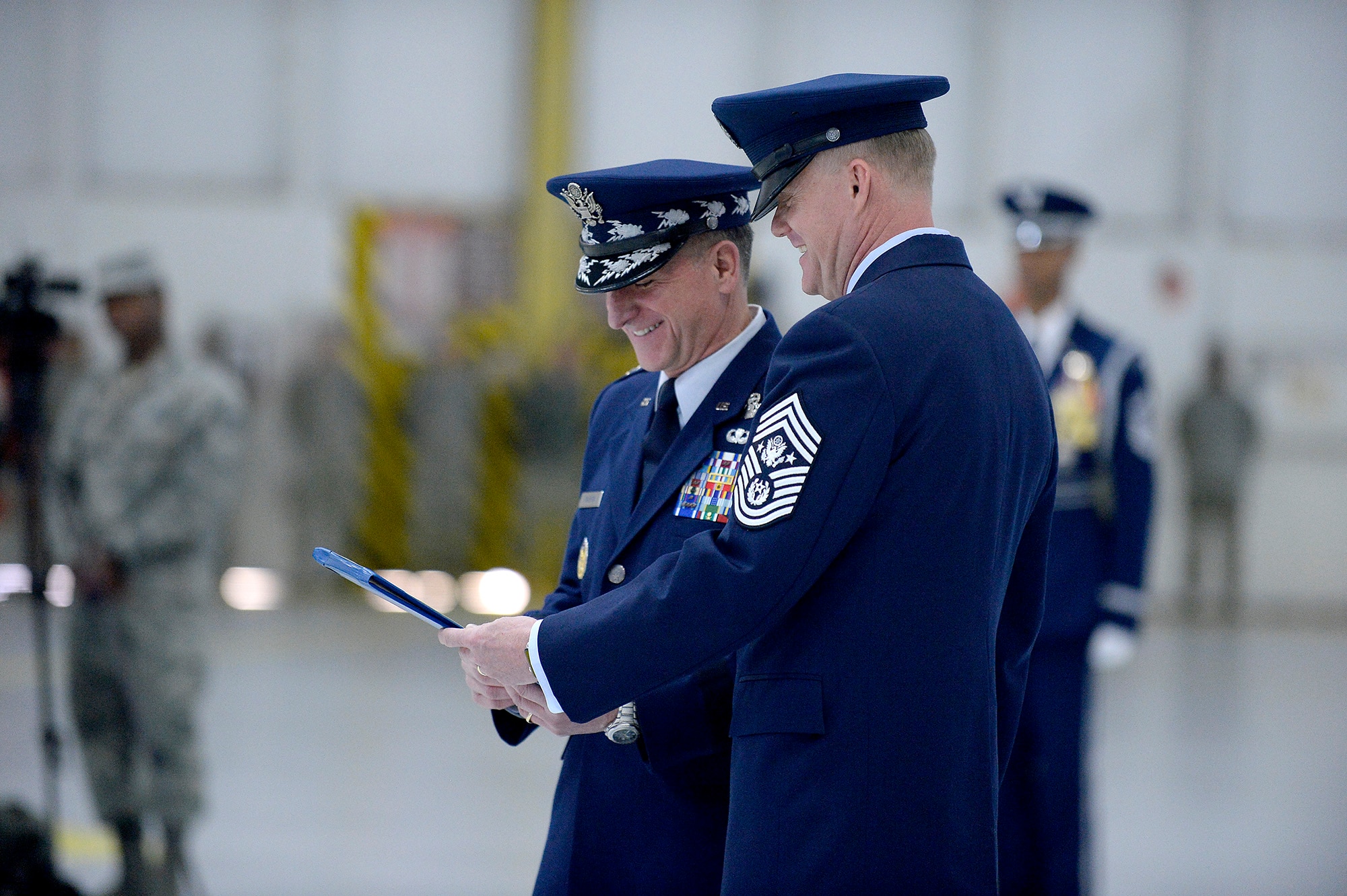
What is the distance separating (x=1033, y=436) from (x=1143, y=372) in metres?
1.85

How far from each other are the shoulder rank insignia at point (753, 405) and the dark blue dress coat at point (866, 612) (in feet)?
0.24

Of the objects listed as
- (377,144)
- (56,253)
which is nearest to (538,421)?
(377,144)

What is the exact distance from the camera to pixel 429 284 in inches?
369

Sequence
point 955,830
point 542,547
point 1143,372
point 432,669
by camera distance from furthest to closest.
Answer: point 542,547, point 432,669, point 1143,372, point 955,830

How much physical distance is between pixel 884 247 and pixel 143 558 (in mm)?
2426

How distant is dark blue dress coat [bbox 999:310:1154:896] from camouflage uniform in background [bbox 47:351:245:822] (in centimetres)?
196

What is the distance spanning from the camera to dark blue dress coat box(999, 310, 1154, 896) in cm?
267

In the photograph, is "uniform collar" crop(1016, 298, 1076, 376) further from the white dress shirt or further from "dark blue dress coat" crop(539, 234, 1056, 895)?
"dark blue dress coat" crop(539, 234, 1056, 895)

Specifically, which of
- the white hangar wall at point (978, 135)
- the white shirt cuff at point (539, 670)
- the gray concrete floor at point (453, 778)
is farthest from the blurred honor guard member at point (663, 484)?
the white hangar wall at point (978, 135)

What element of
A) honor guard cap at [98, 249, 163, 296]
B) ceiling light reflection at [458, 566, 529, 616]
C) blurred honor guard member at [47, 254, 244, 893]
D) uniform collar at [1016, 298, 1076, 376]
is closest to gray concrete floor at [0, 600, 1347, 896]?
blurred honor guard member at [47, 254, 244, 893]

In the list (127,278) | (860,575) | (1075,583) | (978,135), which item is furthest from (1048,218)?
(978,135)

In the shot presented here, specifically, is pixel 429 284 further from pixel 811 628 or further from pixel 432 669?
pixel 811 628

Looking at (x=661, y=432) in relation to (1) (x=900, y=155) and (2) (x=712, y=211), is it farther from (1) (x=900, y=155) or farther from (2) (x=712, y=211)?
(1) (x=900, y=155)

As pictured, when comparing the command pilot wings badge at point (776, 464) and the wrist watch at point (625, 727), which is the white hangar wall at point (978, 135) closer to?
the wrist watch at point (625, 727)
